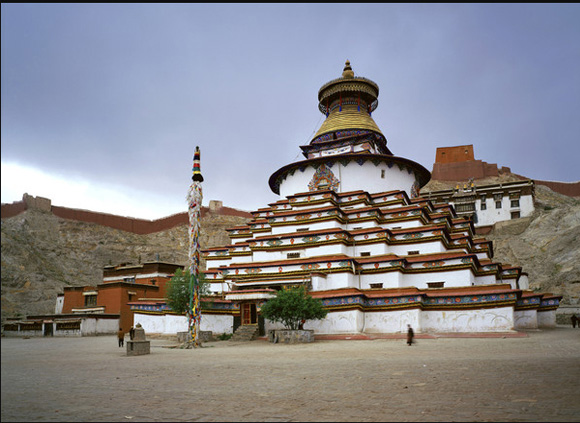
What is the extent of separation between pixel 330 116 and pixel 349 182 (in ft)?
22.6

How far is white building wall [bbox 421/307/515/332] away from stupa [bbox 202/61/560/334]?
4 centimetres

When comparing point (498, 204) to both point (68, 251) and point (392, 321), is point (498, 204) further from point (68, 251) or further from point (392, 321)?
point (68, 251)

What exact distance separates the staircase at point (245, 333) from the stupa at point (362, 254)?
467mm

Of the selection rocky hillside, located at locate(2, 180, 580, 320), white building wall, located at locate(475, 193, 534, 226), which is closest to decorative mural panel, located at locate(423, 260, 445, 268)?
rocky hillside, located at locate(2, 180, 580, 320)

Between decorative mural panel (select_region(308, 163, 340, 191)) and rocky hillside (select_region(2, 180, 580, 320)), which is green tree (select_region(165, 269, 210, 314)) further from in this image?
rocky hillside (select_region(2, 180, 580, 320))

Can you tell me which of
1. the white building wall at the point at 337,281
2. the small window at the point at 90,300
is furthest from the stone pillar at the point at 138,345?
the small window at the point at 90,300

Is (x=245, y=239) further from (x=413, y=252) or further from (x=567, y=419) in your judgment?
(x=567, y=419)

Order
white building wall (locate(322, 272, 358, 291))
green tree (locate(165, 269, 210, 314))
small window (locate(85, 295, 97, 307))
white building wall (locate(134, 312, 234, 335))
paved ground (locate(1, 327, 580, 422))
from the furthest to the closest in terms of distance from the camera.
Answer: small window (locate(85, 295, 97, 307))
white building wall (locate(134, 312, 234, 335))
white building wall (locate(322, 272, 358, 291))
green tree (locate(165, 269, 210, 314))
paved ground (locate(1, 327, 580, 422))

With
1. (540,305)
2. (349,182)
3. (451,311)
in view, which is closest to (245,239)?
(349,182)

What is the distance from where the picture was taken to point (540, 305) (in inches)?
950

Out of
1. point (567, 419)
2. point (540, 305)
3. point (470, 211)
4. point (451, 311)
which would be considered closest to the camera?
point (567, 419)

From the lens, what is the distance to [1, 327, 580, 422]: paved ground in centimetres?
526

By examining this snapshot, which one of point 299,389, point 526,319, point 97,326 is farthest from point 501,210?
point 299,389

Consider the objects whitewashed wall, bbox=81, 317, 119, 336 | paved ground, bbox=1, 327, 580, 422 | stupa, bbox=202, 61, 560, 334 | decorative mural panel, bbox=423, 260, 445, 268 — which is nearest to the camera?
paved ground, bbox=1, 327, 580, 422
